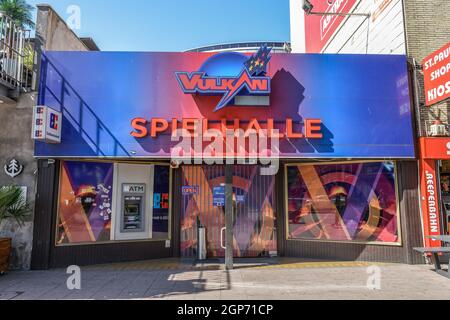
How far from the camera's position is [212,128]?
9547 millimetres

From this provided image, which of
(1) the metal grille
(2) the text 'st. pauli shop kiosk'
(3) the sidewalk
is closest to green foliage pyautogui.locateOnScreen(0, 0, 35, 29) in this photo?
(1) the metal grille

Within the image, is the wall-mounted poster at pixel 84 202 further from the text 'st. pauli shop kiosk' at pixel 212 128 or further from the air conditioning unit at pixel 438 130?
the air conditioning unit at pixel 438 130

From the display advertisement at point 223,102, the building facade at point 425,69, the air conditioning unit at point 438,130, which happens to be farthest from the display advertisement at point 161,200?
the air conditioning unit at point 438,130

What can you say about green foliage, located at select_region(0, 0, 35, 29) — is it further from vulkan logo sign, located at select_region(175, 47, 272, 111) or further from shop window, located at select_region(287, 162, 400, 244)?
shop window, located at select_region(287, 162, 400, 244)

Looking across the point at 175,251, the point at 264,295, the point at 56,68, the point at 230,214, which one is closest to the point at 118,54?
the point at 56,68

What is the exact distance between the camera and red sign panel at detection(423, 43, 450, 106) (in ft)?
29.1

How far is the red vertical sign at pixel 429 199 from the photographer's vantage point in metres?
9.43

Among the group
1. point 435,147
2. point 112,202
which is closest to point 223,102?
point 112,202

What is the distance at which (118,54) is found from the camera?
9797mm

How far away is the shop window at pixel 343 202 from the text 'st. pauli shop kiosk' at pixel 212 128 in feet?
0.10

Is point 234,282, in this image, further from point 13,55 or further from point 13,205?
point 13,55

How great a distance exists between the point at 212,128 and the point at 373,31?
22.0 ft

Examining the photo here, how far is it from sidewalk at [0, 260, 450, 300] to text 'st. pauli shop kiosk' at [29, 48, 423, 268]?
3.11 feet

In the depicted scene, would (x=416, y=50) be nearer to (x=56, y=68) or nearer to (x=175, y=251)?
(x=175, y=251)
